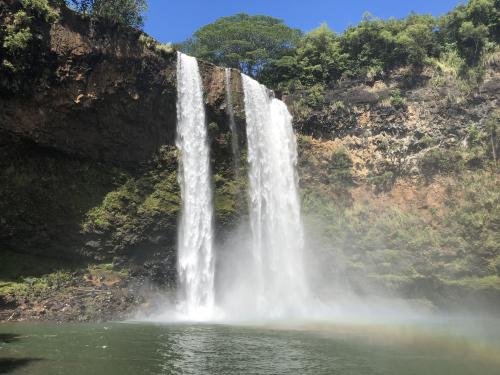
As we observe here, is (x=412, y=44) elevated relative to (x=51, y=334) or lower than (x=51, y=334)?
elevated

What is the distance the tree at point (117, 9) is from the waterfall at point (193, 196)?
4.99 metres

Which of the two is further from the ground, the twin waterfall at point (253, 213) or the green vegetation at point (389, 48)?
the green vegetation at point (389, 48)

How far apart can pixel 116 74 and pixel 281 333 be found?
41.4ft

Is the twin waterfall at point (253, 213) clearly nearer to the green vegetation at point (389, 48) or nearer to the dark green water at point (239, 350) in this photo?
the dark green water at point (239, 350)

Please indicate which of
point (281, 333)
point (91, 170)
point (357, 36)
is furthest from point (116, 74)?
point (357, 36)

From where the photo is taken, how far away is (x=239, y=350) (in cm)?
1270

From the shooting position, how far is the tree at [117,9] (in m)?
24.3

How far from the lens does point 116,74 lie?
20281 millimetres

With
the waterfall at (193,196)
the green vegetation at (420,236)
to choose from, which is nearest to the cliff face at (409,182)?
the green vegetation at (420,236)

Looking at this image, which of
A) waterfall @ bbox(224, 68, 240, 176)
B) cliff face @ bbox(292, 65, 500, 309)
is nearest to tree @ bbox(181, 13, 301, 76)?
cliff face @ bbox(292, 65, 500, 309)

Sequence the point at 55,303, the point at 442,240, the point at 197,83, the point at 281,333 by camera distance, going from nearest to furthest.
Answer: the point at 281,333
the point at 55,303
the point at 197,83
the point at 442,240

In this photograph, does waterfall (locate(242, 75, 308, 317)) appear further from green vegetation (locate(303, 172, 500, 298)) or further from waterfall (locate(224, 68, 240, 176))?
green vegetation (locate(303, 172, 500, 298))

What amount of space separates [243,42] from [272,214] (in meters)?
19.5

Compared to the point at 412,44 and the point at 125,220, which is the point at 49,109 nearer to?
the point at 125,220
